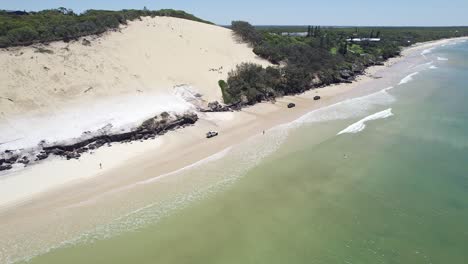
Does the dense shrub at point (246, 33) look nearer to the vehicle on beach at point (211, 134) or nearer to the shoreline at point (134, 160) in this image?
the shoreline at point (134, 160)

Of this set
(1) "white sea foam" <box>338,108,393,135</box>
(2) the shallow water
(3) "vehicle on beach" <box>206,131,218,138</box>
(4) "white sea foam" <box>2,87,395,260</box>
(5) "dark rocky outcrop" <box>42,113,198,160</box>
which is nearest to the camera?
(2) the shallow water

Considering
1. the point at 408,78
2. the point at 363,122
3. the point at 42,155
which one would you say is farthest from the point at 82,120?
the point at 408,78

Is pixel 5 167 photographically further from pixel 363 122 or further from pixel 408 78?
pixel 408 78

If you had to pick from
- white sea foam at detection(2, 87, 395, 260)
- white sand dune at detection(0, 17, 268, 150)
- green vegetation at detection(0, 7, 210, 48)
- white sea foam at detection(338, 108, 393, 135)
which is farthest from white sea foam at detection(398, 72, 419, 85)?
green vegetation at detection(0, 7, 210, 48)

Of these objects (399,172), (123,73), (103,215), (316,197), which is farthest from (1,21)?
(399,172)

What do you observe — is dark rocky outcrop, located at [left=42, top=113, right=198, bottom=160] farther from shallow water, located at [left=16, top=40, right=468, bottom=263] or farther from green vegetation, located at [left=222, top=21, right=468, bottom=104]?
green vegetation, located at [left=222, top=21, right=468, bottom=104]

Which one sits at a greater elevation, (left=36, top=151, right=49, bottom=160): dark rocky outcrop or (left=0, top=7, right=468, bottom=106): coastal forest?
(left=0, top=7, right=468, bottom=106): coastal forest

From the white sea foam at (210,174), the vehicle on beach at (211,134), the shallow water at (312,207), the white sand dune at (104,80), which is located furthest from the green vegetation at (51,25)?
the shallow water at (312,207)
